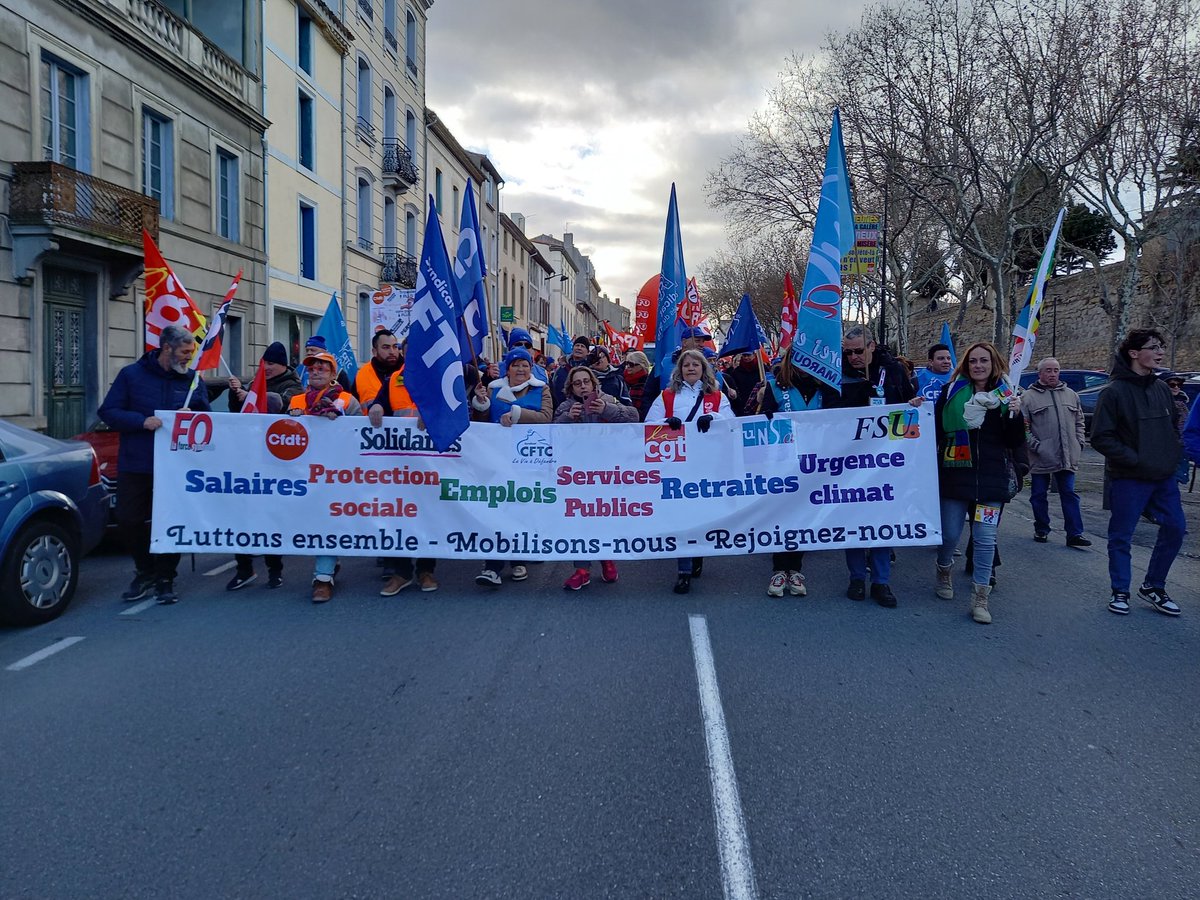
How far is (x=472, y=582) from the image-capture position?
7090mm

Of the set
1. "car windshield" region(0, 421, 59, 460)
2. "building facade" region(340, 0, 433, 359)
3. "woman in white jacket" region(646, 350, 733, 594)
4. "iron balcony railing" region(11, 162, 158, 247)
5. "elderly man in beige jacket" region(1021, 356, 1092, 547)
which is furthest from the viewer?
"building facade" region(340, 0, 433, 359)

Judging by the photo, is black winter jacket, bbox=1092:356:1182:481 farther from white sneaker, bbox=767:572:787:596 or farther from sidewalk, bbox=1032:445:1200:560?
sidewalk, bbox=1032:445:1200:560

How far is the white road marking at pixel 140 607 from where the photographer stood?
20.2 ft

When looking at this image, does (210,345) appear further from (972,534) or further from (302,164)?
(302,164)

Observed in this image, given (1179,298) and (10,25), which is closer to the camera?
(10,25)

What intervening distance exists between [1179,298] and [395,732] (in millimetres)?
29376

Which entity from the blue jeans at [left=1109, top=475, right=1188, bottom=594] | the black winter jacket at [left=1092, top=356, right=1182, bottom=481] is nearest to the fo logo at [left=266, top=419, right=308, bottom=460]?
the black winter jacket at [left=1092, top=356, right=1182, bottom=481]

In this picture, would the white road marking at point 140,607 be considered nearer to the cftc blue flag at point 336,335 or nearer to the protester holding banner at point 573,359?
the cftc blue flag at point 336,335

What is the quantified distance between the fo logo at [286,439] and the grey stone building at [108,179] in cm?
942

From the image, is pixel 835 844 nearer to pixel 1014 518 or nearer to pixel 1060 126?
pixel 1014 518

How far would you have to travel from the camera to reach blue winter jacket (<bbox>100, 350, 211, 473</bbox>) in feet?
21.1

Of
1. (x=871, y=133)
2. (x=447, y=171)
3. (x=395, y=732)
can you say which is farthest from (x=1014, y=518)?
(x=447, y=171)

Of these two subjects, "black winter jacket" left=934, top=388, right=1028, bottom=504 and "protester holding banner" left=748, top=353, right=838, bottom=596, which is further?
"protester holding banner" left=748, top=353, right=838, bottom=596

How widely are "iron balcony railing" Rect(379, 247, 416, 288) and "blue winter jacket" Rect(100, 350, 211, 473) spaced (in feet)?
84.2
